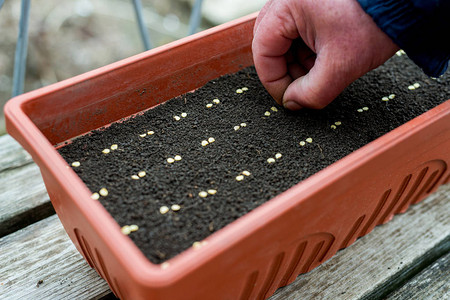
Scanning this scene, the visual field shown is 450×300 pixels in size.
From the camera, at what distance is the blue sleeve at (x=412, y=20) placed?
21.2 inches

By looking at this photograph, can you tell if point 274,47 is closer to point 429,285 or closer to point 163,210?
point 163,210

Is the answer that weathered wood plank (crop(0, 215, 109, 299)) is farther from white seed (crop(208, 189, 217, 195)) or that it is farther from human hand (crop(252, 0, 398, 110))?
human hand (crop(252, 0, 398, 110))

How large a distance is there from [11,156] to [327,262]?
0.61 meters

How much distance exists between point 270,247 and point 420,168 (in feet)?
1.04

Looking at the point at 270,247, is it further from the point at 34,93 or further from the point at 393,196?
the point at 34,93

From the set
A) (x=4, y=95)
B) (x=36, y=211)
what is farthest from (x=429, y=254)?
(x=4, y=95)

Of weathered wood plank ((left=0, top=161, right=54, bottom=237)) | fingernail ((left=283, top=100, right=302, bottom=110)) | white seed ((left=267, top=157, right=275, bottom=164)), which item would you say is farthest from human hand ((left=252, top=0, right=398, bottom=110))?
weathered wood plank ((left=0, top=161, right=54, bottom=237))

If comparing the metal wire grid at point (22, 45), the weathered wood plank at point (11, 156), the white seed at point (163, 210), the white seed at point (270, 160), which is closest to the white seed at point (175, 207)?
the white seed at point (163, 210)

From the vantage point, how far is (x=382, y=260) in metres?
0.67

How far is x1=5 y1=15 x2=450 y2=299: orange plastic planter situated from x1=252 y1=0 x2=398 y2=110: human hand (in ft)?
0.36

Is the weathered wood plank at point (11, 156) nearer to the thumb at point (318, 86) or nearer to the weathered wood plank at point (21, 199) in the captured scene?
the weathered wood plank at point (21, 199)

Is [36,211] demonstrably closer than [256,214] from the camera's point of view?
No

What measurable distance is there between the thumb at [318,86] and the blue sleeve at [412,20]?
0.08 meters

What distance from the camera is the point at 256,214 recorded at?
1.51 feet
